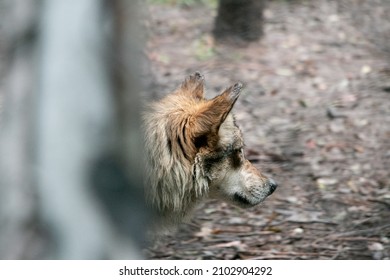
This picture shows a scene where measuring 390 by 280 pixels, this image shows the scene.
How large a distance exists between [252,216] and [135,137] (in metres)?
5.63

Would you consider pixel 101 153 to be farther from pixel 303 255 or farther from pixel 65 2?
pixel 303 255

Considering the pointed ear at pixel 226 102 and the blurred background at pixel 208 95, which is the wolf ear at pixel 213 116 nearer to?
the pointed ear at pixel 226 102

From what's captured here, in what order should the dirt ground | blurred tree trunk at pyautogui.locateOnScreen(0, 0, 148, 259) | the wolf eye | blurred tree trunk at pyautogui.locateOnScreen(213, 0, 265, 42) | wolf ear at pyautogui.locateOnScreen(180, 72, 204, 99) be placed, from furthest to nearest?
blurred tree trunk at pyautogui.locateOnScreen(213, 0, 265, 42) → the dirt ground → wolf ear at pyautogui.locateOnScreen(180, 72, 204, 99) → the wolf eye → blurred tree trunk at pyautogui.locateOnScreen(0, 0, 148, 259)

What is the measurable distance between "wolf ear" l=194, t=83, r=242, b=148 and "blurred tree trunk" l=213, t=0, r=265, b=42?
18.2 feet

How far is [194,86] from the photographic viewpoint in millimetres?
5648

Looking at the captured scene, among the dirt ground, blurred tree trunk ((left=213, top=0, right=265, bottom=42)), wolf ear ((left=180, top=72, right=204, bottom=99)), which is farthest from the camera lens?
blurred tree trunk ((left=213, top=0, right=265, bottom=42))

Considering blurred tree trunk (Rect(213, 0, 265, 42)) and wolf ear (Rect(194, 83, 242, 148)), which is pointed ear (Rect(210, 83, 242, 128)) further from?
blurred tree trunk (Rect(213, 0, 265, 42))

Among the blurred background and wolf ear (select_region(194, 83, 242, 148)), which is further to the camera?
wolf ear (select_region(194, 83, 242, 148))

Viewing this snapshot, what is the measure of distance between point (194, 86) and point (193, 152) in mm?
892

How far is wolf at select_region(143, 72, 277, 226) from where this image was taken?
15.5 ft

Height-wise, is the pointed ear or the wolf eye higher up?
the pointed ear

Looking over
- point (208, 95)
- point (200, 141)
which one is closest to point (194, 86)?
point (200, 141)

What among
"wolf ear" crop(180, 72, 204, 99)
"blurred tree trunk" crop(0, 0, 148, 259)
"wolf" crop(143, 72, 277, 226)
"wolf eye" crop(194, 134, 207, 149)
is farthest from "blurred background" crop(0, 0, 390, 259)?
"wolf ear" crop(180, 72, 204, 99)

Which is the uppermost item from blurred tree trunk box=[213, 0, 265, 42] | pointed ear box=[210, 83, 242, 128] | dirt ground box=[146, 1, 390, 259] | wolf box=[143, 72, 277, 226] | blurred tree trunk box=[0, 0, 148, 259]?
blurred tree trunk box=[0, 0, 148, 259]
